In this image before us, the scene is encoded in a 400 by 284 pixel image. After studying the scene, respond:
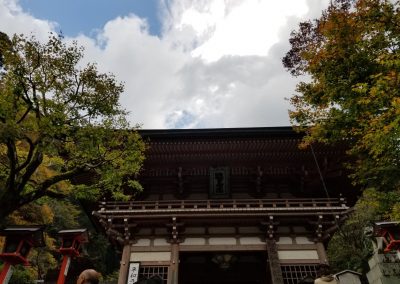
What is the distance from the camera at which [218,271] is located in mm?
13539

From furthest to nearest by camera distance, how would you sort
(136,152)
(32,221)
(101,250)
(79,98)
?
1. (101,250)
2. (32,221)
3. (136,152)
4. (79,98)

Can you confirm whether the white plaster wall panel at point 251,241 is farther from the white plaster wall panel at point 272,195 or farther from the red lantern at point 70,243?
the red lantern at point 70,243

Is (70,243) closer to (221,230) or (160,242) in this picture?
(160,242)

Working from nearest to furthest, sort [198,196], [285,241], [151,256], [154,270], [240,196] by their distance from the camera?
[154,270]
[151,256]
[285,241]
[240,196]
[198,196]

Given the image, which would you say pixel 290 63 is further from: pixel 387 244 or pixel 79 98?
pixel 79 98

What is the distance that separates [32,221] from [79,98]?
35.2ft

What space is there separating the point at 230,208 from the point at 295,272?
3.21 meters

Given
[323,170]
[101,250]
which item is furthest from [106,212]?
[101,250]

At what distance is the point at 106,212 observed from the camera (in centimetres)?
1126

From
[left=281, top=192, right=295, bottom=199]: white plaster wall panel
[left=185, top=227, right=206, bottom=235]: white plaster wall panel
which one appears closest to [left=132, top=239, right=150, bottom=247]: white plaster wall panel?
[left=185, top=227, right=206, bottom=235]: white plaster wall panel

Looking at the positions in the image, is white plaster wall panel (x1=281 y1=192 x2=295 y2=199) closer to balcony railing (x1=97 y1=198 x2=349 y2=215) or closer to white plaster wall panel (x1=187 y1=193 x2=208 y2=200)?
balcony railing (x1=97 y1=198 x2=349 y2=215)

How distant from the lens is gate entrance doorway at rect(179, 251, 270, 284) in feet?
43.4

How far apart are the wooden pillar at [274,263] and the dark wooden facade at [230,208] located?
4 centimetres

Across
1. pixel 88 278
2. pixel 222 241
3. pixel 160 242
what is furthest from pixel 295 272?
pixel 88 278
